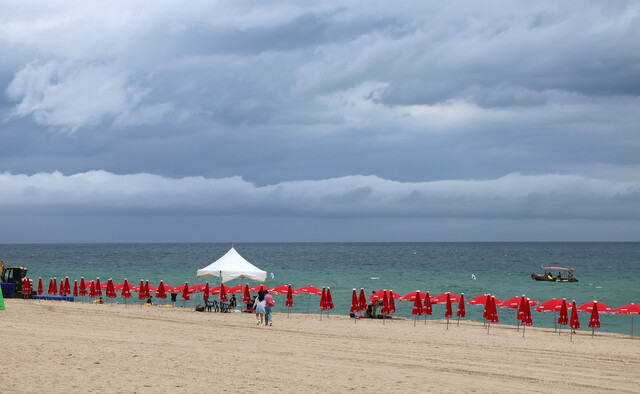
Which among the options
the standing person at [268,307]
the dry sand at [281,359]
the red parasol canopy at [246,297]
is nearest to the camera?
the dry sand at [281,359]

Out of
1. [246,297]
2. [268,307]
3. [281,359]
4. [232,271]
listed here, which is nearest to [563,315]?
[268,307]

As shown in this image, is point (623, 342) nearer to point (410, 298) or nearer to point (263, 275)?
point (410, 298)

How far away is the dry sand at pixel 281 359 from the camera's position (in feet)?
44.8

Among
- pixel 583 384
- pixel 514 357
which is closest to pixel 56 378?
pixel 583 384

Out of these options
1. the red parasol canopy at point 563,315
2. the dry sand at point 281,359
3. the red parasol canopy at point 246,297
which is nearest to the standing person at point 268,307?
the dry sand at point 281,359

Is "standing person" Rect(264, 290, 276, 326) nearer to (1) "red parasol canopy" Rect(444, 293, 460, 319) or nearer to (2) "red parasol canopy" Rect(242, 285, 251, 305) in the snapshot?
(2) "red parasol canopy" Rect(242, 285, 251, 305)

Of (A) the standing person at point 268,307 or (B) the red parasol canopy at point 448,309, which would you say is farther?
(B) the red parasol canopy at point 448,309

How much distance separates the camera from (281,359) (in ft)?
55.8

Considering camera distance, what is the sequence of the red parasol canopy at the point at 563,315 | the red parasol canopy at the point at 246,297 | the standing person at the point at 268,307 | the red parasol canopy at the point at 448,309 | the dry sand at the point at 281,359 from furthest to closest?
the red parasol canopy at the point at 246,297
the red parasol canopy at the point at 448,309
the red parasol canopy at the point at 563,315
the standing person at the point at 268,307
the dry sand at the point at 281,359

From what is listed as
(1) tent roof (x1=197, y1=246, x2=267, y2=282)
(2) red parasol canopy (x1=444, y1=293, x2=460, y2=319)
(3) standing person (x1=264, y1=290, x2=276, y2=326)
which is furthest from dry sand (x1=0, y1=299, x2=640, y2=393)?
(1) tent roof (x1=197, y1=246, x2=267, y2=282)

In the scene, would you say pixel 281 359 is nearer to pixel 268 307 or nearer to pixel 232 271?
pixel 268 307

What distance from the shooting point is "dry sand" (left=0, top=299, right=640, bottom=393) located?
1366 centimetres

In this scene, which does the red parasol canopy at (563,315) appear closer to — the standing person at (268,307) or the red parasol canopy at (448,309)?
the red parasol canopy at (448,309)

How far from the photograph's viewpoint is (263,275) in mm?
32906
